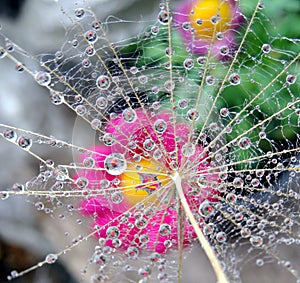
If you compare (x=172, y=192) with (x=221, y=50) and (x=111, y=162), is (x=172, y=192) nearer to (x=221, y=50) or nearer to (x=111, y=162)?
(x=111, y=162)

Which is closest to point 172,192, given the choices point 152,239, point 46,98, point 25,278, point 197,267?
point 152,239

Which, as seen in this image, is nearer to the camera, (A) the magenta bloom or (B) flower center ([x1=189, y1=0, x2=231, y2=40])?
(A) the magenta bloom

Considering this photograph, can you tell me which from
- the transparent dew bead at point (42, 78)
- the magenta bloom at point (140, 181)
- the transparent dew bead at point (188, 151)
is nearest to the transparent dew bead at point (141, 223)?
the magenta bloom at point (140, 181)

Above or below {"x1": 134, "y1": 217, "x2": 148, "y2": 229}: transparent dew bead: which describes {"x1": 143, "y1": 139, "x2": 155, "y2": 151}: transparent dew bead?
above

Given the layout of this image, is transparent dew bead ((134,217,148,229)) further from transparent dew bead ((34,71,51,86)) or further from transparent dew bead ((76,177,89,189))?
transparent dew bead ((34,71,51,86))

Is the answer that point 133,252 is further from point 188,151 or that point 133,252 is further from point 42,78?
point 42,78

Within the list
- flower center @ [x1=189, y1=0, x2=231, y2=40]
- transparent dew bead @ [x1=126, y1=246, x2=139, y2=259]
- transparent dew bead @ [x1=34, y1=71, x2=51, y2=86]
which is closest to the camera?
transparent dew bead @ [x1=34, y1=71, x2=51, y2=86]

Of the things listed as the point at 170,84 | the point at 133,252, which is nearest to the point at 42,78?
the point at 170,84

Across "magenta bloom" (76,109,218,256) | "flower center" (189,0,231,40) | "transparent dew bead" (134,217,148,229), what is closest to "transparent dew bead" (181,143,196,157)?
"magenta bloom" (76,109,218,256)
